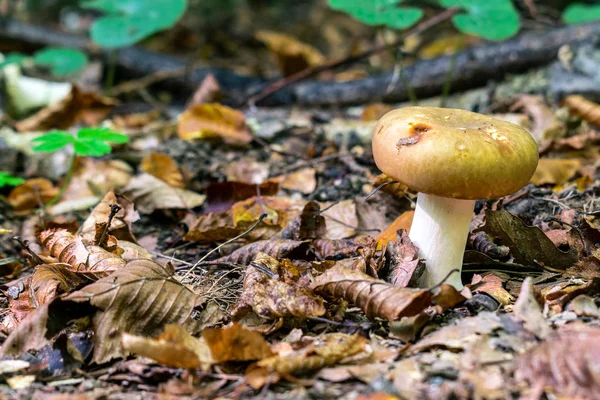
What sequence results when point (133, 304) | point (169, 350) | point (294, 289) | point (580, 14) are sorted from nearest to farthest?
point (169, 350), point (133, 304), point (294, 289), point (580, 14)

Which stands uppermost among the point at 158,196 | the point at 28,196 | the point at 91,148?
the point at 91,148

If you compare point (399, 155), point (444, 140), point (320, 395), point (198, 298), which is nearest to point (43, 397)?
point (198, 298)

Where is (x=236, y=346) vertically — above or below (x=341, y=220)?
above

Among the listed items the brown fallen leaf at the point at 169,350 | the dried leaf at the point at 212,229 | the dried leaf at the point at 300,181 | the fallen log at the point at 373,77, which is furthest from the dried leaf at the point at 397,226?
the fallen log at the point at 373,77

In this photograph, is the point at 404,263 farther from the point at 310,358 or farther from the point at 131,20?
the point at 131,20

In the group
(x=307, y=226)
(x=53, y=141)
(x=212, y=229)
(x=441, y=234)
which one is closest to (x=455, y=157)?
(x=441, y=234)

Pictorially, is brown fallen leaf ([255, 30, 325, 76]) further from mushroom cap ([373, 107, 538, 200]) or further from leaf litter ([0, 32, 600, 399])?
mushroom cap ([373, 107, 538, 200])

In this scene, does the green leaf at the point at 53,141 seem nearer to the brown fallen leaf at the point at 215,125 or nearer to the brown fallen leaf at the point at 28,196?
the brown fallen leaf at the point at 28,196
